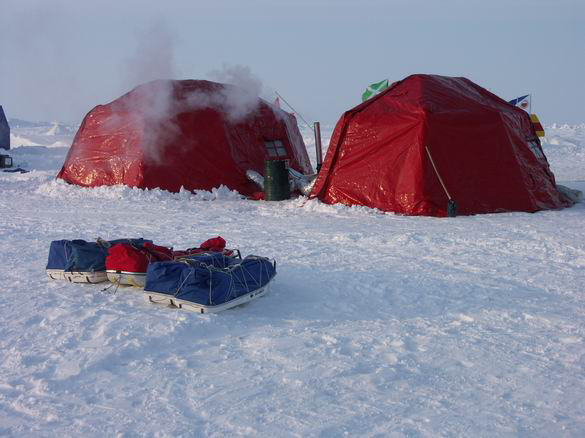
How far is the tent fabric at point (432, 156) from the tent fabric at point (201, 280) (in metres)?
5.69

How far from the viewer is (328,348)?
15.6 ft

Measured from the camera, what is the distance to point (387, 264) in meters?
7.19

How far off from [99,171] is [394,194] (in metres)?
6.80

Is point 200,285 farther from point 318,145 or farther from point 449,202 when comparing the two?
point 318,145

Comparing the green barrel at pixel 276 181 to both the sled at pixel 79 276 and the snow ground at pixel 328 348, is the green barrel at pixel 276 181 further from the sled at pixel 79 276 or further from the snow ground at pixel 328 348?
the sled at pixel 79 276

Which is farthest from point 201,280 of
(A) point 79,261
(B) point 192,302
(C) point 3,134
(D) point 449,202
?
(C) point 3,134

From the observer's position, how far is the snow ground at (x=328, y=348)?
12.2 ft

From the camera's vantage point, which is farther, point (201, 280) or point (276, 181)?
point (276, 181)

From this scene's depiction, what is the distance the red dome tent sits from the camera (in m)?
13.6

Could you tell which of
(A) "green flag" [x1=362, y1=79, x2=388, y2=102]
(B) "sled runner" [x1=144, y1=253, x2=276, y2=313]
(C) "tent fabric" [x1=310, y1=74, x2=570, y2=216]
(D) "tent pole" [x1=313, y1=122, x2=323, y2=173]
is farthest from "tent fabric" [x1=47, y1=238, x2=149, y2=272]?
(A) "green flag" [x1=362, y1=79, x2=388, y2=102]

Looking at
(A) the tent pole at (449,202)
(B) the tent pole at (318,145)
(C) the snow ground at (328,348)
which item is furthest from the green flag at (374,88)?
(C) the snow ground at (328,348)

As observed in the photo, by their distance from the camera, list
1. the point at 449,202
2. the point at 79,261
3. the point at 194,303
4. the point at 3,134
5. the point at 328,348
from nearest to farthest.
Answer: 1. the point at 328,348
2. the point at 194,303
3. the point at 79,261
4. the point at 449,202
5. the point at 3,134

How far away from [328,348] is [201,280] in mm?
1284

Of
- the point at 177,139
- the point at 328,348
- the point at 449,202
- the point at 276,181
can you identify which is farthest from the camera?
the point at 177,139
